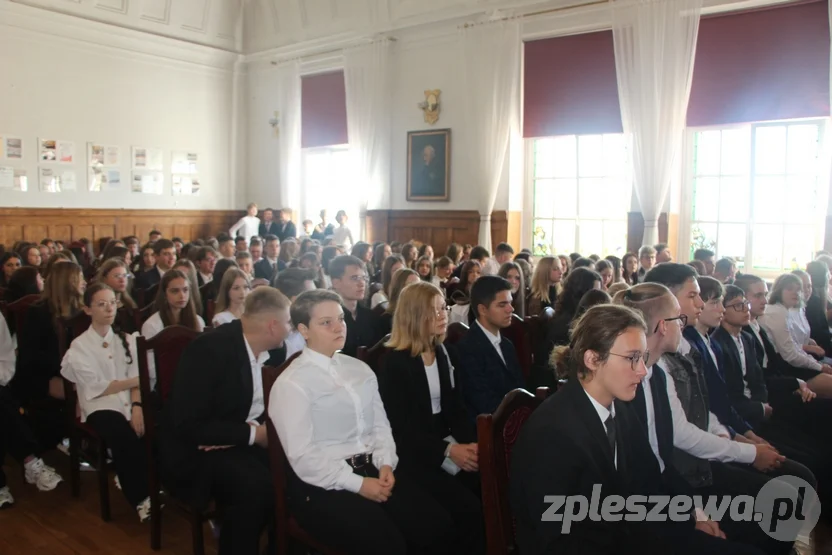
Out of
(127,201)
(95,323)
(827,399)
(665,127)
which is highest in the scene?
(665,127)

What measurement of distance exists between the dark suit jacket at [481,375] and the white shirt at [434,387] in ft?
0.57

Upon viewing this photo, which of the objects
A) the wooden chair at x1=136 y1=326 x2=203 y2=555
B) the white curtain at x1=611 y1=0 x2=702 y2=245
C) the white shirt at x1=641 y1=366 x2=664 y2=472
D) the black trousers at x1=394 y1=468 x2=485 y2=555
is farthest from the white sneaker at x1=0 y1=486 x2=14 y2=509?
the white curtain at x1=611 y1=0 x2=702 y2=245

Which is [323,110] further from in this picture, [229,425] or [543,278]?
[229,425]

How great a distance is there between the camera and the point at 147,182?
13.2 m

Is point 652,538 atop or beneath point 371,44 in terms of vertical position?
beneath

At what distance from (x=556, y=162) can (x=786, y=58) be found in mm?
3569

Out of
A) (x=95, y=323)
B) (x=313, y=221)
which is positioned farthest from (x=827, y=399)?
(x=313, y=221)

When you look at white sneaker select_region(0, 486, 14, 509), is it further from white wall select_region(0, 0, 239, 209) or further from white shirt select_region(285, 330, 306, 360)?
white wall select_region(0, 0, 239, 209)

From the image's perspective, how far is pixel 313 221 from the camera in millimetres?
14273

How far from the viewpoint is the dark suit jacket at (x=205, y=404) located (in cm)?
281

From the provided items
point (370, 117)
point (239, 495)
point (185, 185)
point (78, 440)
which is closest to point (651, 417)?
point (239, 495)

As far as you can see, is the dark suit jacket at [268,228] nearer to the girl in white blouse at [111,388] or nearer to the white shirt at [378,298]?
the white shirt at [378,298]

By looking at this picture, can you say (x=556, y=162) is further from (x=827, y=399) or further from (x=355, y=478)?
(x=355, y=478)

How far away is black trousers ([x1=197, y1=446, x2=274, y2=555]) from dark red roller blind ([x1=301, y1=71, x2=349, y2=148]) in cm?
1080
